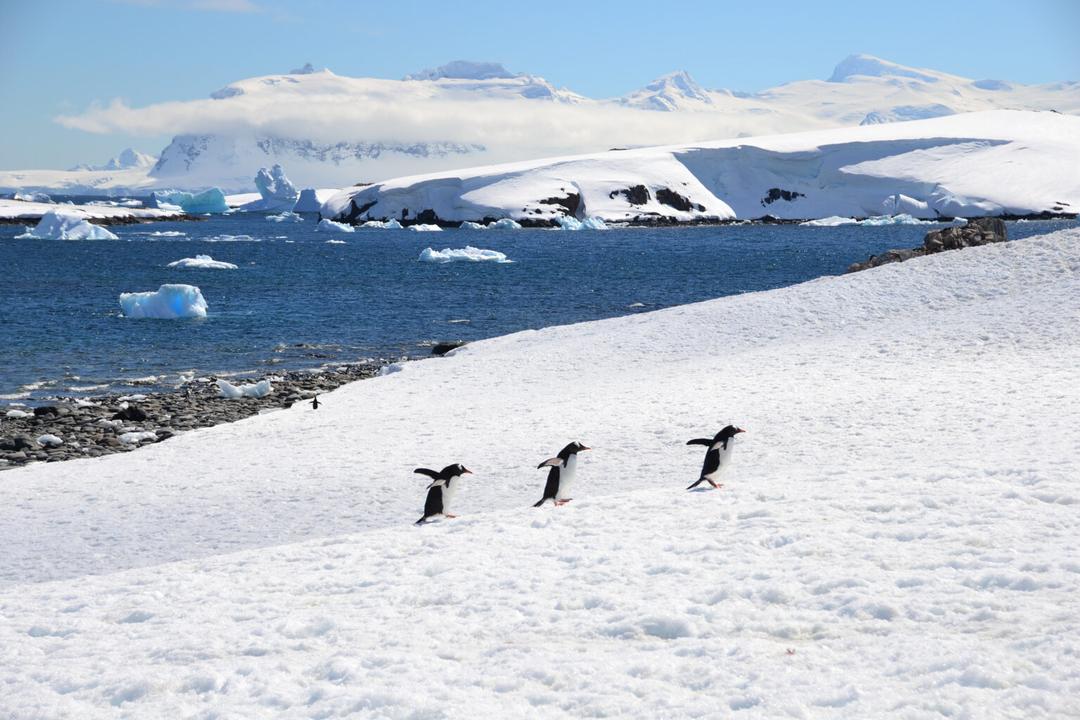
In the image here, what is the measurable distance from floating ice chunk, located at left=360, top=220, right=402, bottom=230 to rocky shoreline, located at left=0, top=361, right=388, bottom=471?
106125mm

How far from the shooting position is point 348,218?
465ft

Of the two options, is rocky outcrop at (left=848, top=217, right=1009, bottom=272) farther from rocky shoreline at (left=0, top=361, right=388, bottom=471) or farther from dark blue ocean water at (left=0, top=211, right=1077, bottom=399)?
rocky shoreline at (left=0, top=361, right=388, bottom=471)

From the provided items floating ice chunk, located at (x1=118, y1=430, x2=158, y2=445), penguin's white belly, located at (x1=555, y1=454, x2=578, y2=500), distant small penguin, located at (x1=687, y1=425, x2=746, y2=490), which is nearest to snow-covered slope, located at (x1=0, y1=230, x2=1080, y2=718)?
penguin's white belly, located at (x1=555, y1=454, x2=578, y2=500)

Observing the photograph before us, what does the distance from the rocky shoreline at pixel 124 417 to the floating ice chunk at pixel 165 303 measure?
13070 millimetres

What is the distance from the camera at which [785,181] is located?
443 feet

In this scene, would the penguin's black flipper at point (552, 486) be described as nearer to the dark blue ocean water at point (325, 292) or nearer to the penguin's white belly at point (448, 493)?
the penguin's white belly at point (448, 493)

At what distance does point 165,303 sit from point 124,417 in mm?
19056

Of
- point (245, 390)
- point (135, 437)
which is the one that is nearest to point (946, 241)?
point (245, 390)

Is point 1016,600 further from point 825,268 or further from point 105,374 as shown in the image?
point 825,268

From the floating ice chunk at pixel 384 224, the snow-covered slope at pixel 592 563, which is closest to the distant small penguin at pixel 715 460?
the snow-covered slope at pixel 592 563

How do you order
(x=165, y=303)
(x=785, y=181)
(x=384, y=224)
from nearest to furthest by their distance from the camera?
(x=165, y=303) < (x=384, y=224) < (x=785, y=181)

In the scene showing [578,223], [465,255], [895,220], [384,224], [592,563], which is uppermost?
[895,220]

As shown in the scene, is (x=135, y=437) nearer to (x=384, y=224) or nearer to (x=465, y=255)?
(x=465, y=255)

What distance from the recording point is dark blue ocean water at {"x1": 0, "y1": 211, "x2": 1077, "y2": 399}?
31438mm
